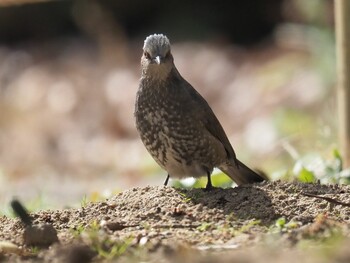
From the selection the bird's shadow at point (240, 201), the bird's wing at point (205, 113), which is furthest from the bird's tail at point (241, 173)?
the bird's shadow at point (240, 201)

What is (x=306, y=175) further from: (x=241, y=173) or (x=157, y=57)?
(x=157, y=57)

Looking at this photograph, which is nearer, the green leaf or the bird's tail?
the bird's tail

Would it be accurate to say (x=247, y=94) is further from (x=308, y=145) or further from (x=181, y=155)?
(x=181, y=155)

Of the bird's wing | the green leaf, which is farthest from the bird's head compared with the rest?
the green leaf

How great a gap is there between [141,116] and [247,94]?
8.02m

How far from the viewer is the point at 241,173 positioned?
20.9 feet

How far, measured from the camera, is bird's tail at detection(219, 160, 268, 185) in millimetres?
6301

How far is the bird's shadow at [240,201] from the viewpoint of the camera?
16.1 ft

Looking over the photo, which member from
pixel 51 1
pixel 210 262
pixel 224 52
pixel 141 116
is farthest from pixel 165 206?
pixel 51 1

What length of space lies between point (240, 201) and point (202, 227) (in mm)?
596

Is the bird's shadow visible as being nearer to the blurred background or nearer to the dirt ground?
the dirt ground

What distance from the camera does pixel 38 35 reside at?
17.2 m

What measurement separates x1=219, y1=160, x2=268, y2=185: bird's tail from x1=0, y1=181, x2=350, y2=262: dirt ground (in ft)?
2.54

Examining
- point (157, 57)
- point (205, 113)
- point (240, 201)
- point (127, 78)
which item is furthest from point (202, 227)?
point (127, 78)
